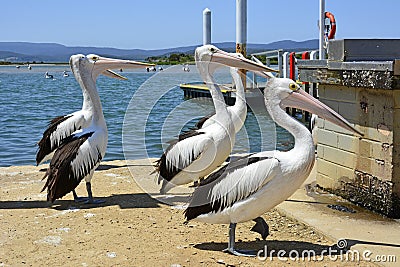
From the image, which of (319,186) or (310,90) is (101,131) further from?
(310,90)

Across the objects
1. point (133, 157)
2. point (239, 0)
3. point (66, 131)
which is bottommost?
point (133, 157)

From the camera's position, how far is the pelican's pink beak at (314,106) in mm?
3918

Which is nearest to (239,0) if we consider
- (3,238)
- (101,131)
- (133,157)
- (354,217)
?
(133,157)

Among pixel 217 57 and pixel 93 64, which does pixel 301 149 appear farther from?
pixel 93 64

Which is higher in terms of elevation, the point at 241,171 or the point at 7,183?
the point at 241,171

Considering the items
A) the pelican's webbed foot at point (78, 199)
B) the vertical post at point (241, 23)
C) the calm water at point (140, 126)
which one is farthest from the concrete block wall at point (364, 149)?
the vertical post at point (241, 23)

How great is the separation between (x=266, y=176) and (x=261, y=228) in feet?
2.84

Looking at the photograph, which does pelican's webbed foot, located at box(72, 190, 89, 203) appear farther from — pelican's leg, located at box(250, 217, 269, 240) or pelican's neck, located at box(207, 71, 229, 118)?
pelican's leg, located at box(250, 217, 269, 240)

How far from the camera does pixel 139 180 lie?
663 centimetres

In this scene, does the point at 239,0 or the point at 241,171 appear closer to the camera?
the point at 241,171

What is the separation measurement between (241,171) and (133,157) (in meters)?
5.32

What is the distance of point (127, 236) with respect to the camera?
446 centimetres

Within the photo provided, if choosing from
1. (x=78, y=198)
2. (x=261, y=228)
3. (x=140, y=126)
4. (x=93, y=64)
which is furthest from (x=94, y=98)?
(x=140, y=126)

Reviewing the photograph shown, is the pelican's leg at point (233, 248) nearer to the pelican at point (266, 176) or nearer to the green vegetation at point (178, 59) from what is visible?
the pelican at point (266, 176)
